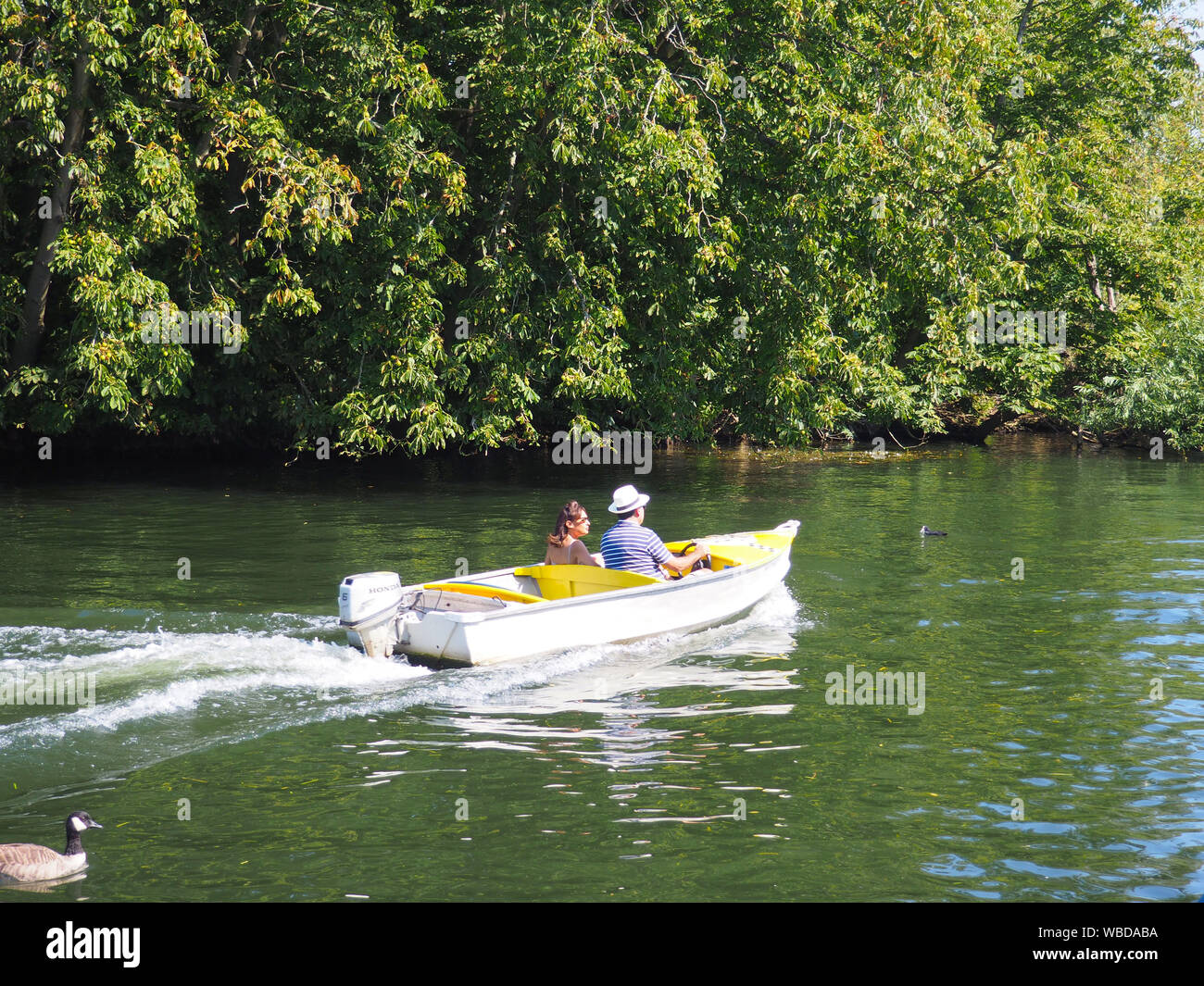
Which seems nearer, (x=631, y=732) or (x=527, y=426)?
(x=631, y=732)

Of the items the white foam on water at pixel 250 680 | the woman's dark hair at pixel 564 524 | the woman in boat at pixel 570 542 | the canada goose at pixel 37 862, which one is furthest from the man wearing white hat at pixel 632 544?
the canada goose at pixel 37 862

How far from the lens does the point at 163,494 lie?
A: 901 inches

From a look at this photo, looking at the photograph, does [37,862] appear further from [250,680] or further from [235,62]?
[235,62]

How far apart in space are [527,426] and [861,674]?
12482mm

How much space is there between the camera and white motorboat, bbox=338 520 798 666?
1046 cm

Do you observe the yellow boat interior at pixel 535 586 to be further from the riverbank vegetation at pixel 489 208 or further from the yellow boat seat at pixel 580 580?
the riverbank vegetation at pixel 489 208

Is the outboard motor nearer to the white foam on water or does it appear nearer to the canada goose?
the white foam on water

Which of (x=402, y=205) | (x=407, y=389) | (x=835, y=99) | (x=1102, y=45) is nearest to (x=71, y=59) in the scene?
(x=402, y=205)

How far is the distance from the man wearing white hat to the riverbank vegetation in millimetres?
8187

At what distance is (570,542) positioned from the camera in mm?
12438

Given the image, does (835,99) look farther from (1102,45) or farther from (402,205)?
(1102,45)

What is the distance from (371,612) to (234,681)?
4.24 feet
